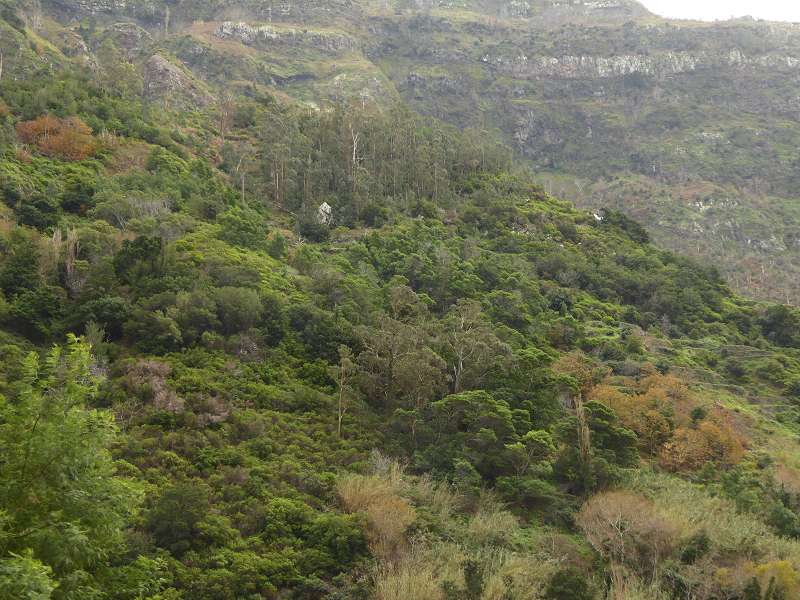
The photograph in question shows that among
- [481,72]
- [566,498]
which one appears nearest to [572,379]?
[566,498]

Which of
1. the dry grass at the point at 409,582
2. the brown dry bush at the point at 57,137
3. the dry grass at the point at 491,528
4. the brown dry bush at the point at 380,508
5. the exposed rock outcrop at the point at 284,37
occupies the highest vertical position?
the exposed rock outcrop at the point at 284,37

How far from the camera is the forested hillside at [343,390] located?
47.0 feet

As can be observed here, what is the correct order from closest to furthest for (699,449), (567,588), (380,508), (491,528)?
(567,588) < (380,508) < (491,528) < (699,449)

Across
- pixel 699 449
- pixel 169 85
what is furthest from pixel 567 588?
pixel 169 85

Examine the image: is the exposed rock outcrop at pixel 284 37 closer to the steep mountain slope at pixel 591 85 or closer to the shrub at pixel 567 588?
the steep mountain slope at pixel 591 85

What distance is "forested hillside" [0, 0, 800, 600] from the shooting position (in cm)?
1432

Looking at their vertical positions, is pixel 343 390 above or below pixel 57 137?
below

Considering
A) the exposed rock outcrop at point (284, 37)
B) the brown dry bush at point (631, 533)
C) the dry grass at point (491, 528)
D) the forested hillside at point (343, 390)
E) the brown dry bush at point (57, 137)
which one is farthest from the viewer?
the exposed rock outcrop at point (284, 37)

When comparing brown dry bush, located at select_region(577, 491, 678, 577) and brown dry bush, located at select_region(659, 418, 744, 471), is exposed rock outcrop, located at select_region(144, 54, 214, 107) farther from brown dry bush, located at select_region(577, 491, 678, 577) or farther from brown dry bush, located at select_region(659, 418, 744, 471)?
Result: brown dry bush, located at select_region(577, 491, 678, 577)

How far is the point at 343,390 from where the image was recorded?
25750mm

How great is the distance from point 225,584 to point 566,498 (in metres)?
10.9

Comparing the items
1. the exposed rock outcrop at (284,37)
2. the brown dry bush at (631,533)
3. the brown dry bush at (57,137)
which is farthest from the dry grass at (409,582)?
the exposed rock outcrop at (284,37)

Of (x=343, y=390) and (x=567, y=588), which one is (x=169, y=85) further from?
(x=567, y=588)

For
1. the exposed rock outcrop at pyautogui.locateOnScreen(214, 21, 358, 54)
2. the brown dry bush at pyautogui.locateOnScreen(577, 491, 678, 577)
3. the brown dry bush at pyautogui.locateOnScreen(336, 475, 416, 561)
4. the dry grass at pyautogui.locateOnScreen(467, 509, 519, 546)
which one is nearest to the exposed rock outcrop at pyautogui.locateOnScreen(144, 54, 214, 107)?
the exposed rock outcrop at pyautogui.locateOnScreen(214, 21, 358, 54)
